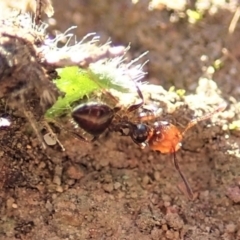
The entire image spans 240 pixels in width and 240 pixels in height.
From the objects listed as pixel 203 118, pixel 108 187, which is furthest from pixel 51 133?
pixel 203 118

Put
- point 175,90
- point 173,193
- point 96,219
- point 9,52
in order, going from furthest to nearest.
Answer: point 175,90 < point 173,193 < point 96,219 < point 9,52

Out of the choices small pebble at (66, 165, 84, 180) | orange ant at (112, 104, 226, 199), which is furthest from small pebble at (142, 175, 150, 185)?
small pebble at (66, 165, 84, 180)

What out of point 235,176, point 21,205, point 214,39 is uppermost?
point 214,39

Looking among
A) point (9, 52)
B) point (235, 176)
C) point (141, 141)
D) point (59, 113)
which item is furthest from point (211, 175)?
point (9, 52)

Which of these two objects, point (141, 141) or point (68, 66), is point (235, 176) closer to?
point (141, 141)

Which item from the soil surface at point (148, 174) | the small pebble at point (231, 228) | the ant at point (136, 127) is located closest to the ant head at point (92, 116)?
the ant at point (136, 127)

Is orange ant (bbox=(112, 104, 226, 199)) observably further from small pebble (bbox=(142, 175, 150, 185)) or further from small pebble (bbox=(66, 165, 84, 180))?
small pebble (bbox=(66, 165, 84, 180))

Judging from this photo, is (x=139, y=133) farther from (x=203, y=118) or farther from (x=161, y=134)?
(x=203, y=118)
